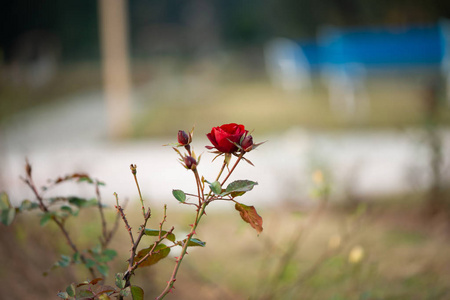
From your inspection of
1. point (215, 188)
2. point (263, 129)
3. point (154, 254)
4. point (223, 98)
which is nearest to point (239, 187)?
point (215, 188)

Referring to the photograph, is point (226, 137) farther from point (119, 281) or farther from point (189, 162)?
point (119, 281)

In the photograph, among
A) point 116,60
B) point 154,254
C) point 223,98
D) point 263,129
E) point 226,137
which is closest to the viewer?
point 226,137

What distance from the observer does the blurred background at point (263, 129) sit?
2240 millimetres

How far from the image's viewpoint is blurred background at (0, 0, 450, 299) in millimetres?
2240

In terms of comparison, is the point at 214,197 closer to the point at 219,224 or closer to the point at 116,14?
the point at 219,224

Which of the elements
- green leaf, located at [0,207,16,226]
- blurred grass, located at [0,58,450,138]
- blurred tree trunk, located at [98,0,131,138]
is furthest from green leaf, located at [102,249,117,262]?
blurred tree trunk, located at [98,0,131,138]

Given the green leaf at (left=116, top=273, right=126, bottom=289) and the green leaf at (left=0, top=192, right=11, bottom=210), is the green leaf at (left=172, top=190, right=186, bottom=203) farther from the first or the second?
the green leaf at (left=0, top=192, right=11, bottom=210)

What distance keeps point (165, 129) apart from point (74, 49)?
1141 centimetres

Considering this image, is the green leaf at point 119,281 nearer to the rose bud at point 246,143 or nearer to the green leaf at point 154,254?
the green leaf at point 154,254

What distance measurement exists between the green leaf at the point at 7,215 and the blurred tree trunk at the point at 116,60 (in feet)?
18.6

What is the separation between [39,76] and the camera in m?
12.0

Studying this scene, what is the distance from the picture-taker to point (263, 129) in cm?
719

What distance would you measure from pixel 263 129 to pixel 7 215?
616 centimetres

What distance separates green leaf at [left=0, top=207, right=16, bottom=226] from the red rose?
0.52 m
